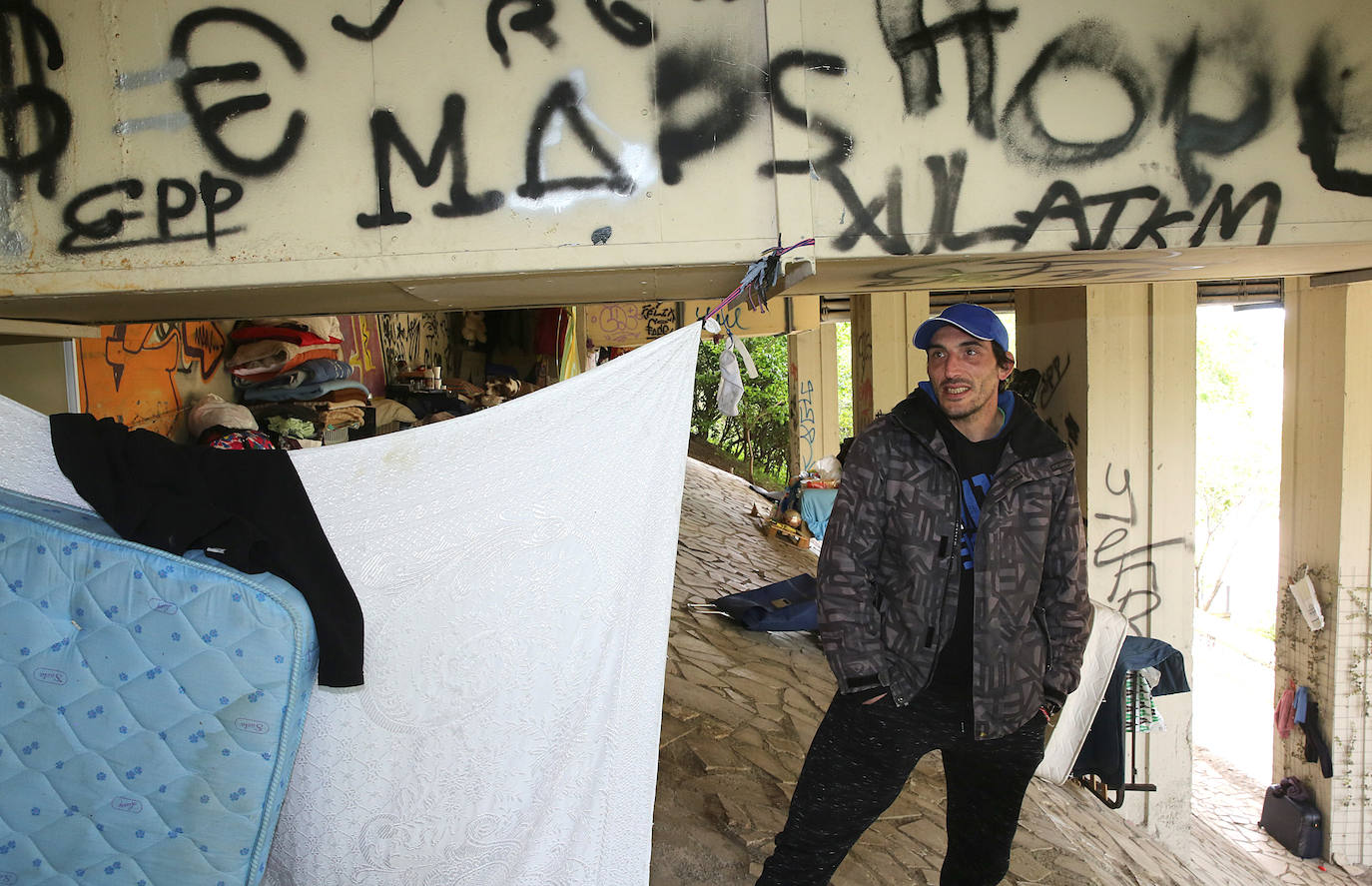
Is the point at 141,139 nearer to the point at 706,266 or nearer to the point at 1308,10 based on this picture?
the point at 706,266

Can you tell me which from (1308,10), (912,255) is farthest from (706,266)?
(1308,10)

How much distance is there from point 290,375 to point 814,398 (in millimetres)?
11407

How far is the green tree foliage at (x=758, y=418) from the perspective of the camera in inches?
856

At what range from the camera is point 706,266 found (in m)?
2.85

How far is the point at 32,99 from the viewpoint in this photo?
9.02ft

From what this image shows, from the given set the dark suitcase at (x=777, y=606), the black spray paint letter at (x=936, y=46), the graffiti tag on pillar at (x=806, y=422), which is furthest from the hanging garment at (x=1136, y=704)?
the graffiti tag on pillar at (x=806, y=422)

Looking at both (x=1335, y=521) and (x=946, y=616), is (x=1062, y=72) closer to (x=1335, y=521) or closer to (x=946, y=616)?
(x=946, y=616)

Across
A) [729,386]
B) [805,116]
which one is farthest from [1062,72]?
[729,386]

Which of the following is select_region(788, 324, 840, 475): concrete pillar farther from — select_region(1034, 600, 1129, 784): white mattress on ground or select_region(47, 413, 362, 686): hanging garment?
select_region(47, 413, 362, 686): hanging garment

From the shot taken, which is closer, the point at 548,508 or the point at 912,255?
the point at 548,508

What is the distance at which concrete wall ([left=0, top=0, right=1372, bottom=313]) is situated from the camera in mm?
2715

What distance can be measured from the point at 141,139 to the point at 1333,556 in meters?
8.16

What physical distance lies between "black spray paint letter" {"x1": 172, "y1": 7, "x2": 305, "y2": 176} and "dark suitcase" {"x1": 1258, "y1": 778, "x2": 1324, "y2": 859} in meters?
8.72

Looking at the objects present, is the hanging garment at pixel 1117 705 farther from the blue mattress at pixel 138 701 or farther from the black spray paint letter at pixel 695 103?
the blue mattress at pixel 138 701
